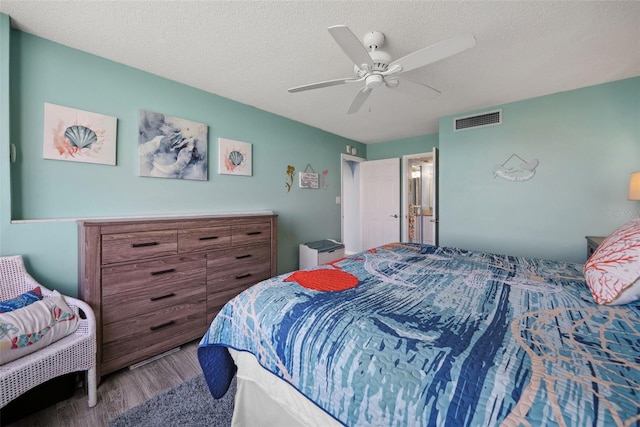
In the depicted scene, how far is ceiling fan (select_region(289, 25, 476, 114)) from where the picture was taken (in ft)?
4.25

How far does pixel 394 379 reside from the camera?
777mm

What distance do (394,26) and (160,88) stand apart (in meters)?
2.06

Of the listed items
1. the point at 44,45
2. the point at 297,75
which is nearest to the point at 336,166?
the point at 297,75

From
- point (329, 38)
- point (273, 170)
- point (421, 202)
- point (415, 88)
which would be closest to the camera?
point (329, 38)

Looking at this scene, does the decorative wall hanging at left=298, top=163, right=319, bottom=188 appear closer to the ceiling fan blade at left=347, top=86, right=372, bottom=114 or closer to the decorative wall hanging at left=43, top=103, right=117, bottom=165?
the ceiling fan blade at left=347, top=86, right=372, bottom=114

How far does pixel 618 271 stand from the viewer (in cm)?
113

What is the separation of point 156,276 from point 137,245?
0.28 metres

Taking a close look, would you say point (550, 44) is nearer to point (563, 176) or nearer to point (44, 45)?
point (563, 176)

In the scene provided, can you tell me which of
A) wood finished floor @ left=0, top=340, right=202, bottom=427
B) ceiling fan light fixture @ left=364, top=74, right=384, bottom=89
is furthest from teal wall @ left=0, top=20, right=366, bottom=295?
ceiling fan light fixture @ left=364, top=74, right=384, bottom=89

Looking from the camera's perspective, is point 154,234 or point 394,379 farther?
point 154,234

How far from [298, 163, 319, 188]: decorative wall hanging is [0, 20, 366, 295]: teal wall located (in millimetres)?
721

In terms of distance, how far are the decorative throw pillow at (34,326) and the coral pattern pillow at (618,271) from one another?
2.80 metres

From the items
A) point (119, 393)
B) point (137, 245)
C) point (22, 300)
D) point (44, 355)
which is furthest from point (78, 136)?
point (119, 393)

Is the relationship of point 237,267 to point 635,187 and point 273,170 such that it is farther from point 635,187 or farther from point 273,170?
point 635,187
